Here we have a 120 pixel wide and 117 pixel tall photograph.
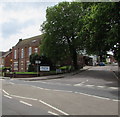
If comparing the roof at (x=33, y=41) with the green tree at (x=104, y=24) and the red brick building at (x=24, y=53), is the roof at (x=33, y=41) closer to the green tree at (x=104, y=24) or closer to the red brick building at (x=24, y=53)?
the red brick building at (x=24, y=53)

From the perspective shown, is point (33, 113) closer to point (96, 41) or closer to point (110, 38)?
point (110, 38)

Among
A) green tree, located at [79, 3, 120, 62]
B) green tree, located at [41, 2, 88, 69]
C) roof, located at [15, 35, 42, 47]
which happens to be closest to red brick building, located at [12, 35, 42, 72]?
roof, located at [15, 35, 42, 47]

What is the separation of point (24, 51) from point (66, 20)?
24.1m

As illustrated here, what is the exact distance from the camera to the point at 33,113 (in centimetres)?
618

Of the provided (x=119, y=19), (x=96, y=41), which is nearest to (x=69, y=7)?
(x=96, y=41)

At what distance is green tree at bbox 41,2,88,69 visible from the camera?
31.8 m

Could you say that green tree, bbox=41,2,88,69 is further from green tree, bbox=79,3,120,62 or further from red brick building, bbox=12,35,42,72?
red brick building, bbox=12,35,42,72

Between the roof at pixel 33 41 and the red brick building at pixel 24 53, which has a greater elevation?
the roof at pixel 33 41

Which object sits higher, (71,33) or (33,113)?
(71,33)

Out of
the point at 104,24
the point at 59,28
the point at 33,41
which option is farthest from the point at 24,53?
the point at 104,24

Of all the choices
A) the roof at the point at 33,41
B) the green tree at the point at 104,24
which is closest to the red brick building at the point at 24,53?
the roof at the point at 33,41

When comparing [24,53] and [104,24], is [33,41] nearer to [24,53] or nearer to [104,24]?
[24,53]

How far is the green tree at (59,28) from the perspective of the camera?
31.8m

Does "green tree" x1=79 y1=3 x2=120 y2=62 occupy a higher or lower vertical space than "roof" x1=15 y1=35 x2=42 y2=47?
lower
